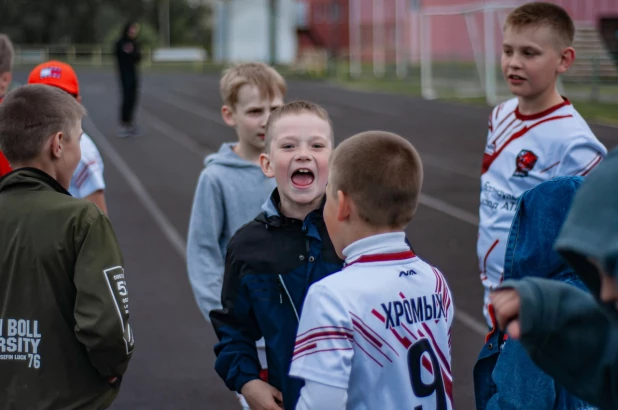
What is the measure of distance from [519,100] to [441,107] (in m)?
22.3

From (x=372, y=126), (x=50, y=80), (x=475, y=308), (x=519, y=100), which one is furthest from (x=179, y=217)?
(x=372, y=126)

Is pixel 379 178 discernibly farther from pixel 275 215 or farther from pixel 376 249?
pixel 275 215

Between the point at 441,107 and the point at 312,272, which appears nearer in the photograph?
the point at 312,272

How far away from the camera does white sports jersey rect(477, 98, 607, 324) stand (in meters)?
3.93

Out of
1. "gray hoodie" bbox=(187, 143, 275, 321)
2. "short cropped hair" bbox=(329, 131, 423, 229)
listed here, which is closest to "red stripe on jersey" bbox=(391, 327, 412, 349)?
"short cropped hair" bbox=(329, 131, 423, 229)

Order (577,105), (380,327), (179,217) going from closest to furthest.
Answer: (380,327) < (179,217) < (577,105)

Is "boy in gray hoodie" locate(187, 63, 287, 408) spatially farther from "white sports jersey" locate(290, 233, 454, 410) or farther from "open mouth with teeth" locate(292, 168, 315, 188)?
"white sports jersey" locate(290, 233, 454, 410)

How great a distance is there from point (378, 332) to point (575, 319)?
70 cm

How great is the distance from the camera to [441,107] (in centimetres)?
2628

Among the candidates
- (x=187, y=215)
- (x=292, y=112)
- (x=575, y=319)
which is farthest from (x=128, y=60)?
(x=575, y=319)

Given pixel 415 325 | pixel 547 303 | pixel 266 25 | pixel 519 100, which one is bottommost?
pixel 415 325

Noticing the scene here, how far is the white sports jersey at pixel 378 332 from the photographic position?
227cm

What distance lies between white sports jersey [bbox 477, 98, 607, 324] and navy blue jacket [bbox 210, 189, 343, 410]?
1.34 meters

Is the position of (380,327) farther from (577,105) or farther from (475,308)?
(577,105)
